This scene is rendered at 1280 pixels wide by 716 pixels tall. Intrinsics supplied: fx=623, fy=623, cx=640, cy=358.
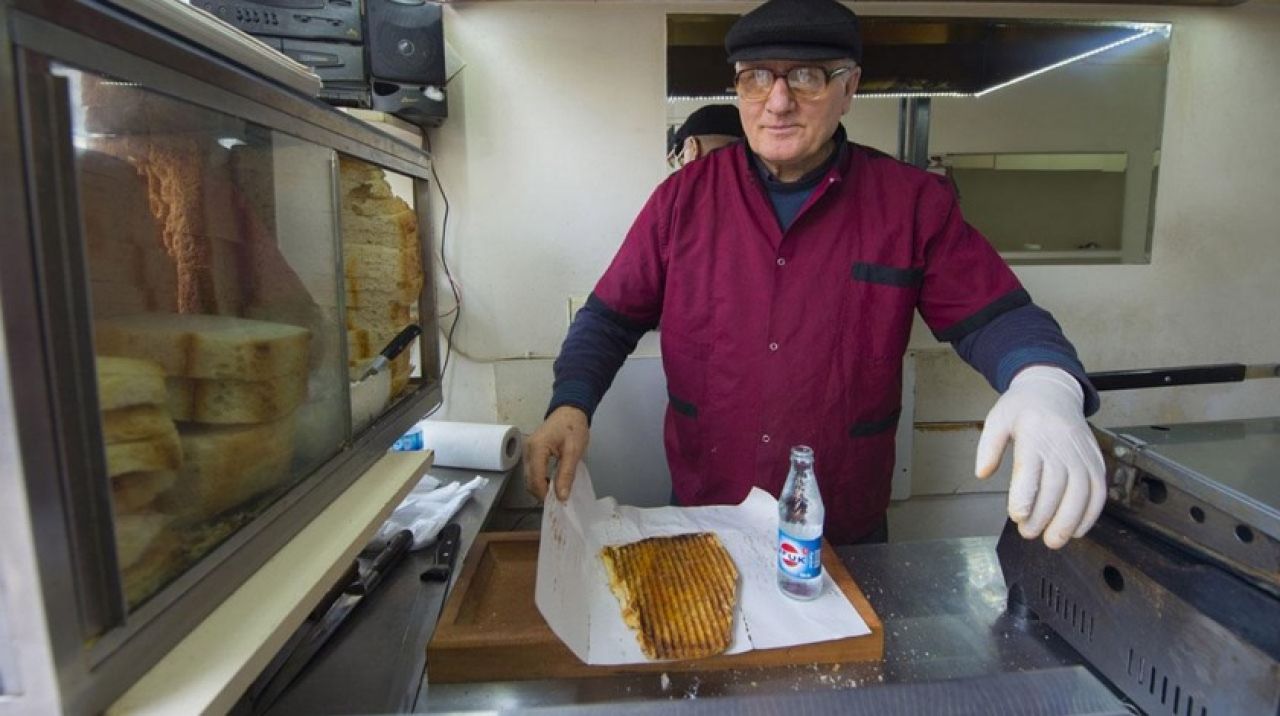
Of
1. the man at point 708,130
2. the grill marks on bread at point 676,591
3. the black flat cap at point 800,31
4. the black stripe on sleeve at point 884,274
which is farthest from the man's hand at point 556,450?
the man at point 708,130

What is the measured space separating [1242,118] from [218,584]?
3.21m

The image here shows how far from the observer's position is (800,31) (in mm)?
1264

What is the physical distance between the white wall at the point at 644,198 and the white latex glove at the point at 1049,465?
4.35 feet

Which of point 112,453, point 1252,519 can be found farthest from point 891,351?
point 112,453

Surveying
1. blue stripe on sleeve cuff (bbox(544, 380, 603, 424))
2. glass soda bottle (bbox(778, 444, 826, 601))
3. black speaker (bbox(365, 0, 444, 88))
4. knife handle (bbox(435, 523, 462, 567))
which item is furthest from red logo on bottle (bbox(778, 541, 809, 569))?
black speaker (bbox(365, 0, 444, 88))

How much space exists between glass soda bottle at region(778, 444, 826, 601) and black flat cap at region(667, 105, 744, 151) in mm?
1345

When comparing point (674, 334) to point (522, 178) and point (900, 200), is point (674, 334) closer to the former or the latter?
point (900, 200)

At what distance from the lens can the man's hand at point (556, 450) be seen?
1.13m

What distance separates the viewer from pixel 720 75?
222 cm

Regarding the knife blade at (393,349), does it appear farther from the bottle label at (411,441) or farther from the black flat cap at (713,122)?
the black flat cap at (713,122)

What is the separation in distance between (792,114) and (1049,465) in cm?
89

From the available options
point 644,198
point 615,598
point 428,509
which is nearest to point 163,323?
point 615,598

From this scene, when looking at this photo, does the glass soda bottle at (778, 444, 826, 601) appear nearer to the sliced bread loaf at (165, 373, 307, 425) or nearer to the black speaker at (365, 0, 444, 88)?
the sliced bread loaf at (165, 373, 307, 425)

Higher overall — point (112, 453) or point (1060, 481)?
point (112, 453)
